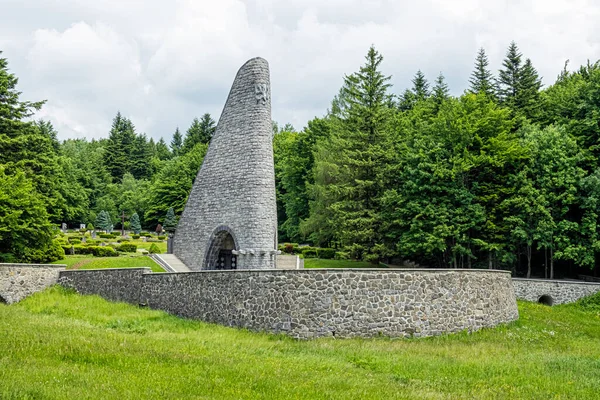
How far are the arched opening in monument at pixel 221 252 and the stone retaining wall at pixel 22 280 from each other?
8.47 meters

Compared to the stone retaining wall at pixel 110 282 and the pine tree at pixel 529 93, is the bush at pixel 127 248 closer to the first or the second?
the stone retaining wall at pixel 110 282

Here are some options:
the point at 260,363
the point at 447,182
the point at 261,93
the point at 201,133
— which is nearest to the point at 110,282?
the point at 260,363

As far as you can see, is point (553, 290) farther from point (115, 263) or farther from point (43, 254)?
point (43, 254)

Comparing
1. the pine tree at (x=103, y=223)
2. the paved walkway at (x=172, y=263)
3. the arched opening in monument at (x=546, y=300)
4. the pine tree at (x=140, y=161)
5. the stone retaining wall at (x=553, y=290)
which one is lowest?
the arched opening in monument at (x=546, y=300)

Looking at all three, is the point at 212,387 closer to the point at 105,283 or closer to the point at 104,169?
the point at 105,283

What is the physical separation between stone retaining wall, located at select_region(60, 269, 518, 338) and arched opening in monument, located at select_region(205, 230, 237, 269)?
1035 centimetres

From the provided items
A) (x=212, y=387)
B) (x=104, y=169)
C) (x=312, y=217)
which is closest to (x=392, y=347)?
(x=212, y=387)

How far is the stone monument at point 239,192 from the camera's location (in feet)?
86.1

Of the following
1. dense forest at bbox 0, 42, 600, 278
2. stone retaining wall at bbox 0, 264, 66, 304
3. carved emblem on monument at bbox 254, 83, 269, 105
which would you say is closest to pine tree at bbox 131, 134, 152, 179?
dense forest at bbox 0, 42, 600, 278

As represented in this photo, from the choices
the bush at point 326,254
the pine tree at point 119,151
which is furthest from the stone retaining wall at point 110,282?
the pine tree at point 119,151

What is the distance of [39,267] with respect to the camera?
2102cm

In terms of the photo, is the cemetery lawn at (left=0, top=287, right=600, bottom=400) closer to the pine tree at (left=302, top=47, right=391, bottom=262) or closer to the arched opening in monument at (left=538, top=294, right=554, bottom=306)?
the arched opening in monument at (left=538, top=294, right=554, bottom=306)

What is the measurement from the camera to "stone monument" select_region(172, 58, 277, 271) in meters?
26.2

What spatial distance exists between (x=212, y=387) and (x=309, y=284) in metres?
7.31
